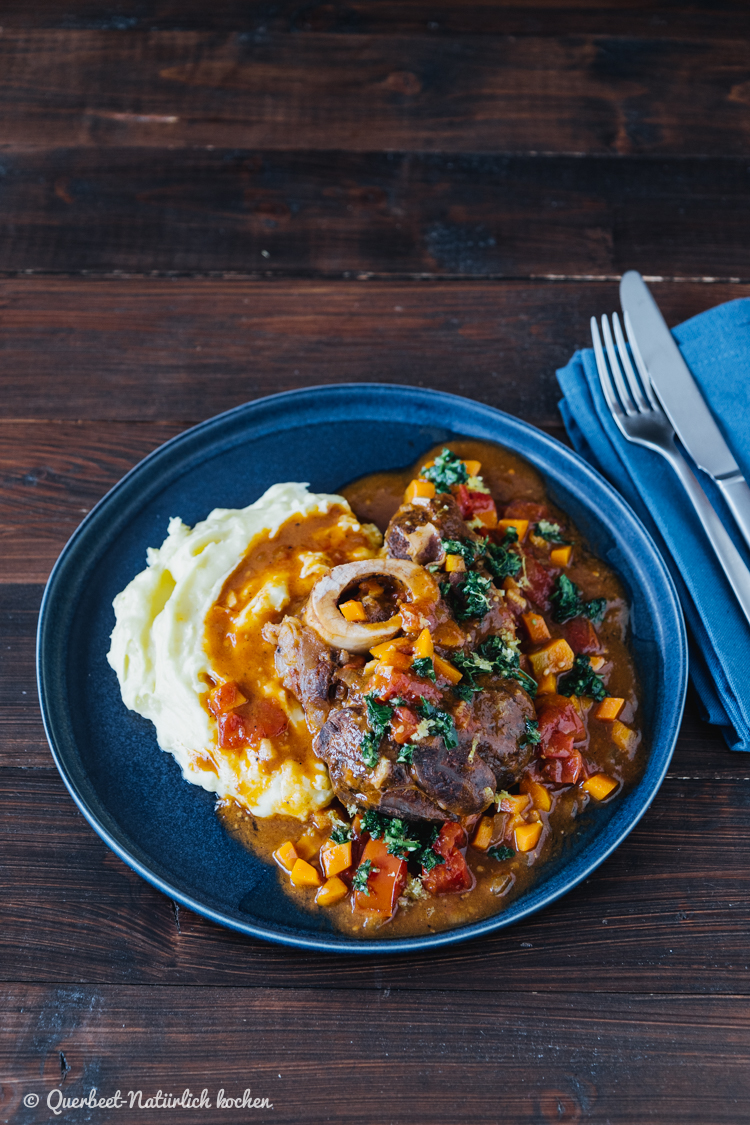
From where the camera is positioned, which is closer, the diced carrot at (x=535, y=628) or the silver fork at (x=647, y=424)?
the diced carrot at (x=535, y=628)

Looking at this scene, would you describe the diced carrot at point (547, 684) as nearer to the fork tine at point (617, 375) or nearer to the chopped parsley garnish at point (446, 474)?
the chopped parsley garnish at point (446, 474)

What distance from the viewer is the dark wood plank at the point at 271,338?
6215 millimetres

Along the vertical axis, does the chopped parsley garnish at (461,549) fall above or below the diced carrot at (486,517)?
below

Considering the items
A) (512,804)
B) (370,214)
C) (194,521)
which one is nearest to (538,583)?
(512,804)

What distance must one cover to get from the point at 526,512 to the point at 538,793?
1799 millimetres

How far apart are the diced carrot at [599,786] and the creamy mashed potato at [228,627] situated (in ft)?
Answer: 4.81

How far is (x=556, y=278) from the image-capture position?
262 inches

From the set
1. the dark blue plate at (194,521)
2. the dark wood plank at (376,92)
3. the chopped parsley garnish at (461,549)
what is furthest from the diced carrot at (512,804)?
the dark wood plank at (376,92)

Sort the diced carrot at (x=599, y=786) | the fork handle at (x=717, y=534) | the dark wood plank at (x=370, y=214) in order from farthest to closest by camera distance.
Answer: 1. the dark wood plank at (x=370, y=214)
2. the fork handle at (x=717, y=534)
3. the diced carrot at (x=599, y=786)

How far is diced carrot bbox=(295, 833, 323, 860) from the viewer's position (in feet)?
14.7

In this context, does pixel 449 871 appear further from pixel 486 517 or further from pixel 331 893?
pixel 486 517

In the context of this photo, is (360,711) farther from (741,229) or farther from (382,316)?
(741,229)

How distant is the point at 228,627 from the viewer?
4898mm

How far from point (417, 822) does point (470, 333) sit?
3775mm
